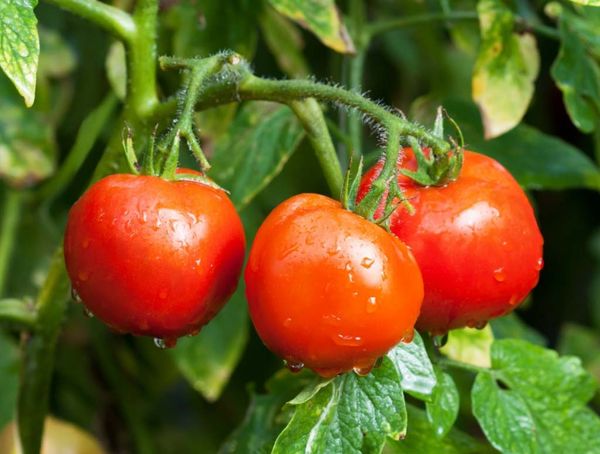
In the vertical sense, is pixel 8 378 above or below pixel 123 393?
above

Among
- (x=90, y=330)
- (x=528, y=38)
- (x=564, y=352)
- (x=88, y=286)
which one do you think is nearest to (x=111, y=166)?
(x=88, y=286)

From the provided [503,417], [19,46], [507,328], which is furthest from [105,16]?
[507,328]

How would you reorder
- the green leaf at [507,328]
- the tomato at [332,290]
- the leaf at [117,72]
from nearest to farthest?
the tomato at [332,290] → the leaf at [117,72] → the green leaf at [507,328]

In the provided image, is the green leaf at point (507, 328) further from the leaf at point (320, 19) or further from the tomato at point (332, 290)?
the tomato at point (332, 290)

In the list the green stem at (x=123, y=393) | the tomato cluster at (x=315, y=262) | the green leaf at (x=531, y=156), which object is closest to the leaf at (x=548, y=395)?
the tomato cluster at (x=315, y=262)

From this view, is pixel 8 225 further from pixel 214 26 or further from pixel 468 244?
pixel 468 244
